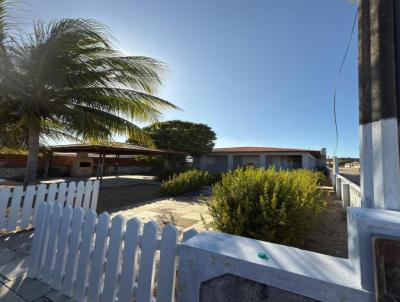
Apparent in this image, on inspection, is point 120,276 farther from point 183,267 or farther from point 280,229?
point 280,229

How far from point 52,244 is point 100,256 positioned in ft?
3.21

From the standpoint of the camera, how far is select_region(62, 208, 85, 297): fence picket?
2.41 meters

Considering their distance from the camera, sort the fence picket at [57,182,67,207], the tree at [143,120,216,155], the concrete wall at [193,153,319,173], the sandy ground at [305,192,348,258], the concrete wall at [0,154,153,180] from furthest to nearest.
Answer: the tree at [143,120,216,155] → the concrete wall at [193,153,319,173] → the concrete wall at [0,154,153,180] → the fence picket at [57,182,67,207] → the sandy ground at [305,192,348,258]

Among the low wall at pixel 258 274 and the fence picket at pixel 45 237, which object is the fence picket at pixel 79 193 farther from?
the low wall at pixel 258 274

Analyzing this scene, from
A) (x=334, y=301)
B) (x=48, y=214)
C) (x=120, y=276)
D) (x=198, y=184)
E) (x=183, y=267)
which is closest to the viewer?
(x=334, y=301)

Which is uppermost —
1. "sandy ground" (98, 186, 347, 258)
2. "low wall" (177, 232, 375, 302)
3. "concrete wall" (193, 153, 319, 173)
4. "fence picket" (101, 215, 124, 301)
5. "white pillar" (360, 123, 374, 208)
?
"concrete wall" (193, 153, 319, 173)

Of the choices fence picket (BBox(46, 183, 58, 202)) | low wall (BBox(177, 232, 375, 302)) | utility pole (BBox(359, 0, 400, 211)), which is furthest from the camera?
fence picket (BBox(46, 183, 58, 202))

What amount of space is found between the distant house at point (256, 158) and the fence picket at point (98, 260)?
20268mm

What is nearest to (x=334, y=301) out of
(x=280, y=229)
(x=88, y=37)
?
(x=280, y=229)

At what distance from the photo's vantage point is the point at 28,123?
6.24 meters

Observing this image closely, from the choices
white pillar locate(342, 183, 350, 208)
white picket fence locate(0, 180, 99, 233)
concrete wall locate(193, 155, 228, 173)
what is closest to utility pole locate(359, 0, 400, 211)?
white picket fence locate(0, 180, 99, 233)

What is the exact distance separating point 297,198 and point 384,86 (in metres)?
2.50

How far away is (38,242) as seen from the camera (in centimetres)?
283

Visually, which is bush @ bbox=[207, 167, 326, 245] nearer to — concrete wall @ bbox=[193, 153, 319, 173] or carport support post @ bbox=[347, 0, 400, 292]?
carport support post @ bbox=[347, 0, 400, 292]
